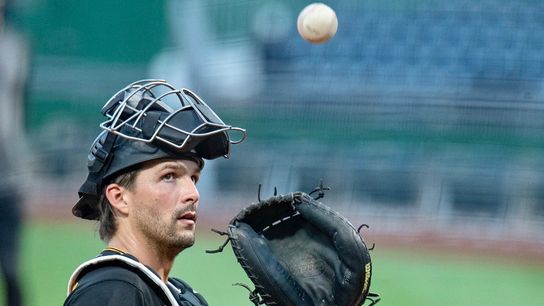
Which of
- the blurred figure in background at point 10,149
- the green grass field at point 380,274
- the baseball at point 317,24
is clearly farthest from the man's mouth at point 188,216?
the blurred figure in background at point 10,149

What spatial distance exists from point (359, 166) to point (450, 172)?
0.44 m

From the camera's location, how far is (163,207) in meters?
2.38

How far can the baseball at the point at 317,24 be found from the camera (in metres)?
4.73

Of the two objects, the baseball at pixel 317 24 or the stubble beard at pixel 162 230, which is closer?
the stubble beard at pixel 162 230

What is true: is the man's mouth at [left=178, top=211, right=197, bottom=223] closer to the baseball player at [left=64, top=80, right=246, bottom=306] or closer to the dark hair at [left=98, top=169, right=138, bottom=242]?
the baseball player at [left=64, top=80, right=246, bottom=306]

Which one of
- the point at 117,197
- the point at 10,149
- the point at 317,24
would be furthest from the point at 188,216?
the point at 10,149

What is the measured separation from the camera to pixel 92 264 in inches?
88.4

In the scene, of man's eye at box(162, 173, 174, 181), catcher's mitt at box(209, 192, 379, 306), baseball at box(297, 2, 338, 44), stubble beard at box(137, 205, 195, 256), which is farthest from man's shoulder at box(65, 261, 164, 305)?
baseball at box(297, 2, 338, 44)

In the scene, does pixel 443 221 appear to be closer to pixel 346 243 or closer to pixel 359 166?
pixel 359 166

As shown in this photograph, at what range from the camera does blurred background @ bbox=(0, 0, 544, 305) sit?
4.89m

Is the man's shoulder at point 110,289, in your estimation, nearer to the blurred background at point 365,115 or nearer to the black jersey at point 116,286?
the black jersey at point 116,286

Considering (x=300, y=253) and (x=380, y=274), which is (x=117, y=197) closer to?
(x=300, y=253)

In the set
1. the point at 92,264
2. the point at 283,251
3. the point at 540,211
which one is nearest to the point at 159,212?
the point at 92,264

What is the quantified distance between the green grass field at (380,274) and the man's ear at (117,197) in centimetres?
255
